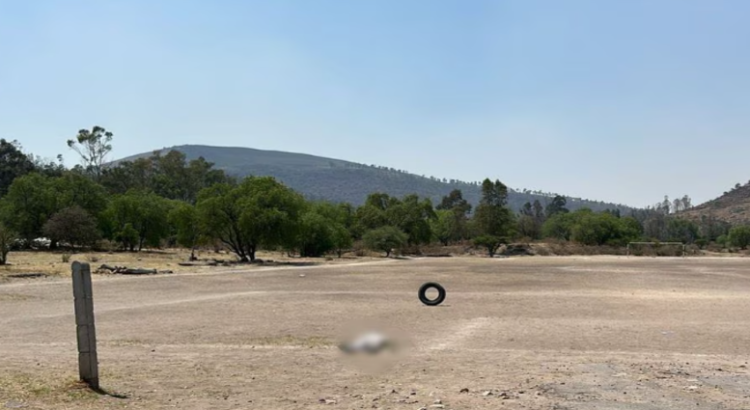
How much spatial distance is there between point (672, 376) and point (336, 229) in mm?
76287

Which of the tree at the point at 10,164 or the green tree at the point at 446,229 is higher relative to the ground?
the tree at the point at 10,164

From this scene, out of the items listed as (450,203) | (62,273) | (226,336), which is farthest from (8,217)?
(450,203)

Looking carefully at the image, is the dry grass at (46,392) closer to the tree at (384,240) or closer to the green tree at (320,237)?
the green tree at (320,237)

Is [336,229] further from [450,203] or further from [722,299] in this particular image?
[450,203]

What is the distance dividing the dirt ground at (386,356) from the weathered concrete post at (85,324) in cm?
25

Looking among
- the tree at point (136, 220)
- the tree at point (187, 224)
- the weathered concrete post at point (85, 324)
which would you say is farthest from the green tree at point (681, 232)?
the weathered concrete post at point (85, 324)

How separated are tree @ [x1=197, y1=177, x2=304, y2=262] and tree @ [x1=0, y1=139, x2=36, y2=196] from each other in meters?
52.1

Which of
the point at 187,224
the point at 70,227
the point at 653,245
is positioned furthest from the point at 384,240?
the point at 653,245

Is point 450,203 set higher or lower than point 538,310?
higher

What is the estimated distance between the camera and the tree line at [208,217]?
61.6 meters

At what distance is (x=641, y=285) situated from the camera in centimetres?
3616

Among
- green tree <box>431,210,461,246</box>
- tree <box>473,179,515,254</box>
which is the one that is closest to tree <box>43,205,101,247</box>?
tree <box>473,179,515,254</box>

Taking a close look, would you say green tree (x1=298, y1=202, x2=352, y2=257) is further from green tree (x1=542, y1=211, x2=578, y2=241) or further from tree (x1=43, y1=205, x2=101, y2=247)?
green tree (x1=542, y1=211, x2=578, y2=241)

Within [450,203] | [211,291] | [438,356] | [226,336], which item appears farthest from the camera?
[450,203]
